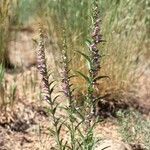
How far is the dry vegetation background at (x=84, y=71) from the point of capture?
384 centimetres

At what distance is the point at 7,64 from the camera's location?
504cm

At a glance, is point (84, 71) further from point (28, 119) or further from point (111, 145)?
point (111, 145)

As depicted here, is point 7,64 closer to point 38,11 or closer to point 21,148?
point 38,11

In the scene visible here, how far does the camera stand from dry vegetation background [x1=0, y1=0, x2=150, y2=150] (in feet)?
12.6

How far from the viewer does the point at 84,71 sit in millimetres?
4164

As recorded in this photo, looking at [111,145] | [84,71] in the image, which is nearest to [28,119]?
[84,71]

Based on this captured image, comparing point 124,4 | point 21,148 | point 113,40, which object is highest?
point 124,4

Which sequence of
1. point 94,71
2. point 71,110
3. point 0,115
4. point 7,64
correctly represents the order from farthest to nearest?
point 7,64 → point 0,115 → point 71,110 → point 94,71

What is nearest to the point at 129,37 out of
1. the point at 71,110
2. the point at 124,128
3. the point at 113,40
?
the point at 113,40

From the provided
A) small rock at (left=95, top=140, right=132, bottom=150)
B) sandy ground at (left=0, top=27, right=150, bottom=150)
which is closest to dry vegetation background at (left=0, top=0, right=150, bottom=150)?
sandy ground at (left=0, top=27, right=150, bottom=150)

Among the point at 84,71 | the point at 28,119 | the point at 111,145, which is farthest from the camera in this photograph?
the point at 84,71

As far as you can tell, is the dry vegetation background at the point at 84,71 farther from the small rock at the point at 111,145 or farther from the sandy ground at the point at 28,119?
the small rock at the point at 111,145

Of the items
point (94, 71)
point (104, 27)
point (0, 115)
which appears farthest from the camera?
point (104, 27)

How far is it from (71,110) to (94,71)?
0.30m
